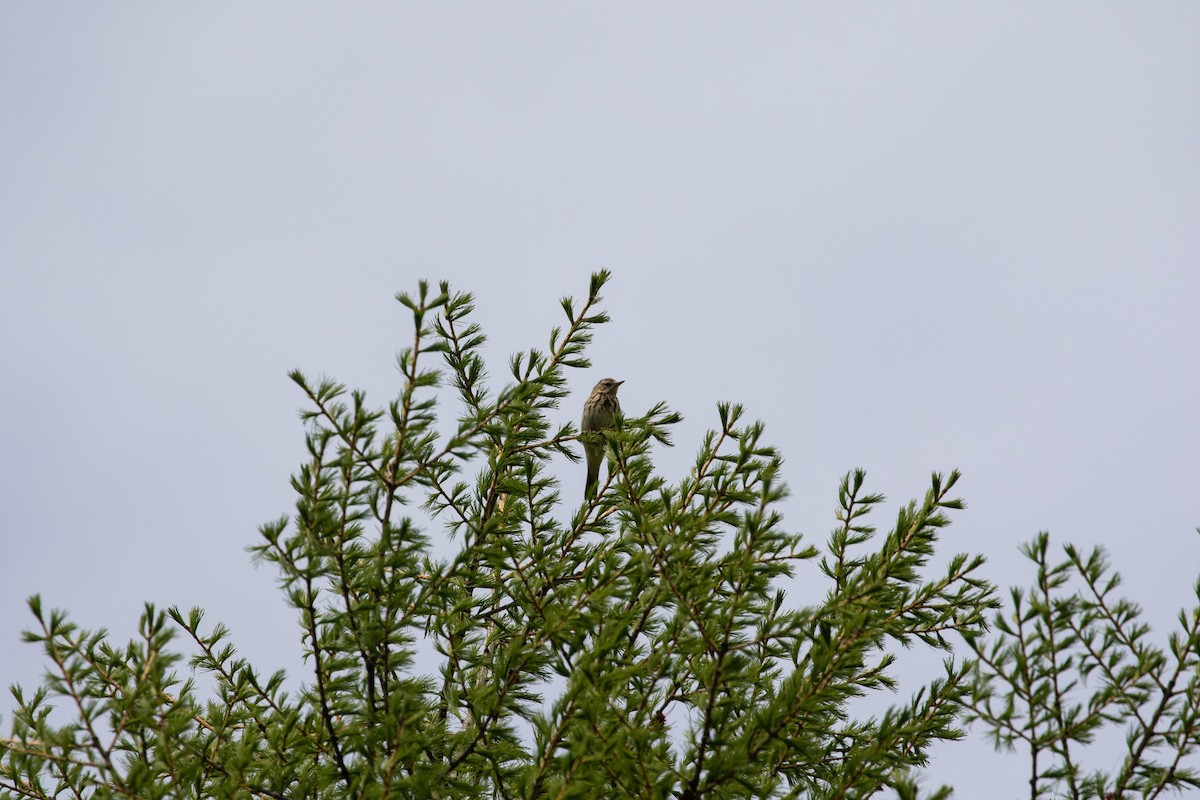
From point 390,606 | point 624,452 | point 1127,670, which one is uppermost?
point 624,452

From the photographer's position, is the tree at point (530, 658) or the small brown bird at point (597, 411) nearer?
the tree at point (530, 658)

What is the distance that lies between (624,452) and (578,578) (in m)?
0.71

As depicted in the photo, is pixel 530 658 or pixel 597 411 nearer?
pixel 530 658

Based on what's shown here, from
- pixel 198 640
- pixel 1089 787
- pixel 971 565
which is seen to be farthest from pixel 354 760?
pixel 971 565

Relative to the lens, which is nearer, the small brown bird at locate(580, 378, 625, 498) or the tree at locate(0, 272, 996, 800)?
the tree at locate(0, 272, 996, 800)

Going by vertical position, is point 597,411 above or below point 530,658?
above

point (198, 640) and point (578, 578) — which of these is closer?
point (578, 578)

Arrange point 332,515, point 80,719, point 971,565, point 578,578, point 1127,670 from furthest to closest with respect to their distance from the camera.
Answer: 1. point 971,565
2. point 578,578
3. point 332,515
4. point 1127,670
5. point 80,719

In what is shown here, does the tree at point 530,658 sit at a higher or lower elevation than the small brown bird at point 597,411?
lower

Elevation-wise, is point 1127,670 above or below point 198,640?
above

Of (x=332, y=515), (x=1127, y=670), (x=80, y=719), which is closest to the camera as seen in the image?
(x=80, y=719)

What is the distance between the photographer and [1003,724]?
3.94m

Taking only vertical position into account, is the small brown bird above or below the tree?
above

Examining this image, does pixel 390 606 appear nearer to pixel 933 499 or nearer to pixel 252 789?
pixel 252 789
